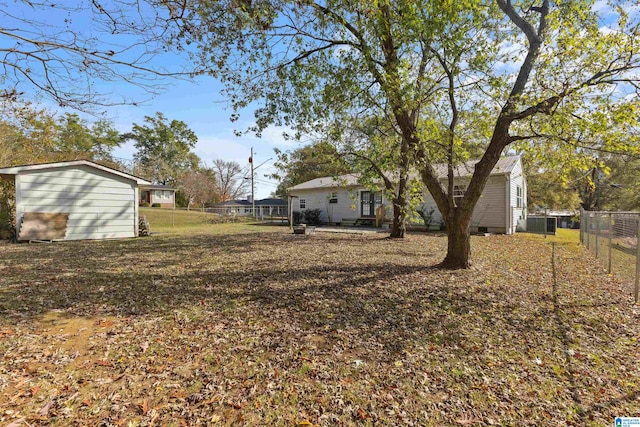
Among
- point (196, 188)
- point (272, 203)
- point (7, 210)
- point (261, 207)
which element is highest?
point (196, 188)

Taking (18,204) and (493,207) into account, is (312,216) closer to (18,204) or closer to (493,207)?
(493,207)

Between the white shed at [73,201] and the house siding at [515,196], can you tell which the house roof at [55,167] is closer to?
the white shed at [73,201]

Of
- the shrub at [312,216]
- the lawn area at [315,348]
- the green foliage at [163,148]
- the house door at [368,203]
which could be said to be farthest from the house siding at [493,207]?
the green foliage at [163,148]

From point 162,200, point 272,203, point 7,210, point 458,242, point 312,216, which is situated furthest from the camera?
point 272,203

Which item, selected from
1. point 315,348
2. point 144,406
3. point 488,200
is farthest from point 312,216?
point 144,406

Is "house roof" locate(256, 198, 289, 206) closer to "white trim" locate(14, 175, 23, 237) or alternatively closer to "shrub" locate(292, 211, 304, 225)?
"shrub" locate(292, 211, 304, 225)

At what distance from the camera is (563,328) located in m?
3.80

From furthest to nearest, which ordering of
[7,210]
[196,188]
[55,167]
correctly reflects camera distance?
1. [196,188]
2. [7,210]
3. [55,167]

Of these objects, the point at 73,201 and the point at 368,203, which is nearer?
the point at 73,201

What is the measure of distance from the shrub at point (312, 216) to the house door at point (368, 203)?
364 cm

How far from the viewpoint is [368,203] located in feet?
68.6

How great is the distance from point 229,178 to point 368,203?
36.7 metres

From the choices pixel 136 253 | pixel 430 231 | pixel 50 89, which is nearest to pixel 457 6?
pixel 50 89

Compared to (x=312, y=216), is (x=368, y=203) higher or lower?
higher
